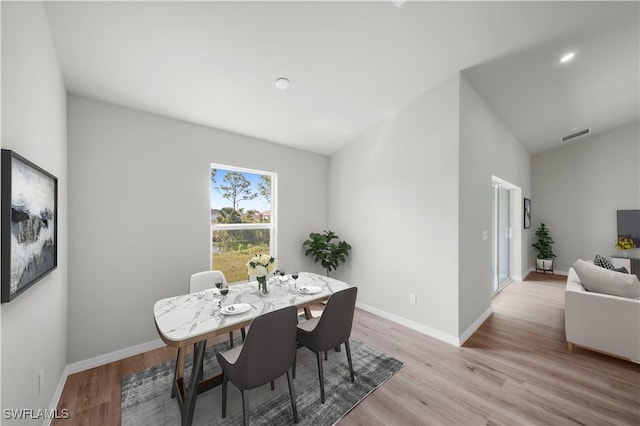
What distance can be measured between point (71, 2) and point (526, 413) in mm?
4133

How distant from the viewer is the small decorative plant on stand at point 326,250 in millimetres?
3920

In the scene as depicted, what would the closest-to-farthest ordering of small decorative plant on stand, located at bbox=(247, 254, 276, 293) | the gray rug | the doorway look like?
the gray rug < small decorative plant on stand, located at bbox=(247, 254, 276, 293) < the doorway

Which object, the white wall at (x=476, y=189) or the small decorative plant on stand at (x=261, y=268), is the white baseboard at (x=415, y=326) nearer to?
the white wall at (x=476, y=189)

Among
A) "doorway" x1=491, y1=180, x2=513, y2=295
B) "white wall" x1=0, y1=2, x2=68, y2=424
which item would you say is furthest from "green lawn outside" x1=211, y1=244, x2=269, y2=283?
"doorway" x1=491, y1=180, x2=513, y2=295

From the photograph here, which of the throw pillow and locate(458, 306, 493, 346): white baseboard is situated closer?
the throw pillow

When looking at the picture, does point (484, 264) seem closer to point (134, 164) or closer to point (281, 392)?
point (281, 392)

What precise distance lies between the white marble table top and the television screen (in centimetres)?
648

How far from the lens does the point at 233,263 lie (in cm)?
341

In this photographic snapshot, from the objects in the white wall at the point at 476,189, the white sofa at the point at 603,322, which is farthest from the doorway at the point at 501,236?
the white sofa at the point at 603,322

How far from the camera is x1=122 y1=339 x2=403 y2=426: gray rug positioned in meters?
1.76

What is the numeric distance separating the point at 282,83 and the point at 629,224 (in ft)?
23.7

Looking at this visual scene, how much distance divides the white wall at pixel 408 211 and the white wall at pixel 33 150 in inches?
129

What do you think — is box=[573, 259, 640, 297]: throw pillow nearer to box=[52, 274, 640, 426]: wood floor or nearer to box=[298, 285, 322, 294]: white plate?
box=[52, 274, 640, 426]: wood floor

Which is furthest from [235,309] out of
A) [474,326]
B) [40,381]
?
[474,326]
